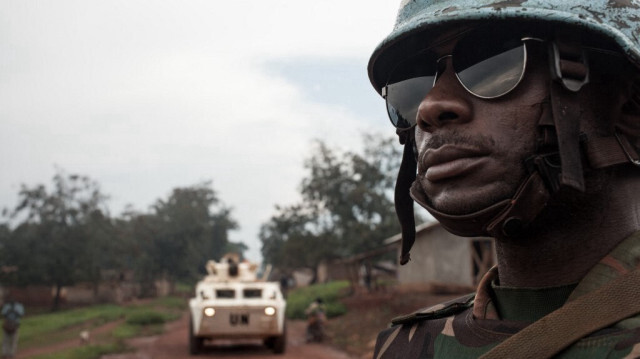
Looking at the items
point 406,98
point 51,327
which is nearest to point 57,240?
point 51,327

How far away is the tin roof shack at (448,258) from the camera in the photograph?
1906cm

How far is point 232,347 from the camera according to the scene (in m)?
14.5

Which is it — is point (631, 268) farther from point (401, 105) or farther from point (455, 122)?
point (401, 105)

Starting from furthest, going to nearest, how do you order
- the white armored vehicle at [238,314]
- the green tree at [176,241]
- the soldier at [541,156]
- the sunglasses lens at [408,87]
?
the green tree at [176,241]
the white armored vehicle at [238,314]
the sunglasses lens at [408,87]
the soldier at [541,156]

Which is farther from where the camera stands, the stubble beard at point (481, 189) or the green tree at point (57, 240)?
the green tree at point (57, 240)

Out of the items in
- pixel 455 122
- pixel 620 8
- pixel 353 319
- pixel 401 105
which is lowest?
pixel 353 319

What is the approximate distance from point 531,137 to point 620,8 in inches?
13.9

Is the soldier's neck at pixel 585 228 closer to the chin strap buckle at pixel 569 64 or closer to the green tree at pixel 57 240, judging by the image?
the chin strap buckle at pixel 569 64

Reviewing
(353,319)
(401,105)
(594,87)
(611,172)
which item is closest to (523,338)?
(611,172)

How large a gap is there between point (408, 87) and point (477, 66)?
0.28 meters

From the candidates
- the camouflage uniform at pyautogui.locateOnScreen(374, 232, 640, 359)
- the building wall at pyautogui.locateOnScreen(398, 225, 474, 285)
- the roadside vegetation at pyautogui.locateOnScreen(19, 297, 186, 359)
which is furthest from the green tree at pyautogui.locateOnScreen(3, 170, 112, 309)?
the camouflage uniform at pyautogui.locateOnScreen(374, 232, 640, 359)

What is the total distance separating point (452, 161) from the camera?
1.41 meters

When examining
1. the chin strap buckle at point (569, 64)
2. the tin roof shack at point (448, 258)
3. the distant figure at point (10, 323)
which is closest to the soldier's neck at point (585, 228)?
the chin strap buckle at point (569, 64)

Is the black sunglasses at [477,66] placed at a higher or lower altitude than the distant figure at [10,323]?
higher
